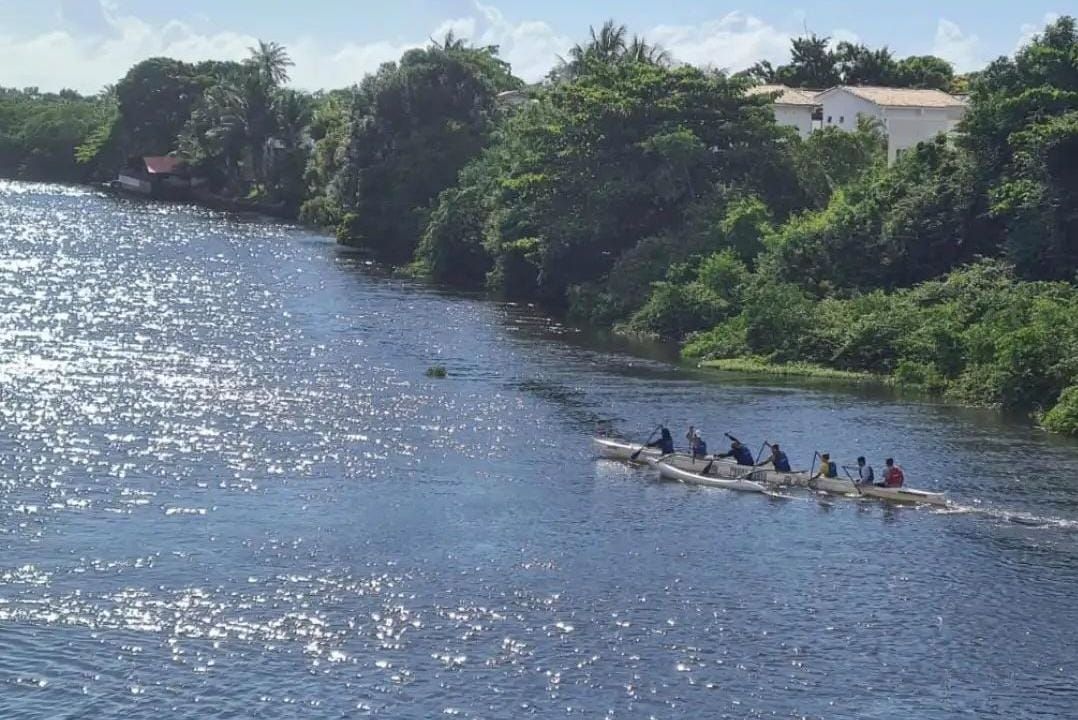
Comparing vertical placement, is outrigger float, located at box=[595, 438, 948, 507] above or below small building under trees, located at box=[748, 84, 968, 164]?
below

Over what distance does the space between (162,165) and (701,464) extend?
127 meters

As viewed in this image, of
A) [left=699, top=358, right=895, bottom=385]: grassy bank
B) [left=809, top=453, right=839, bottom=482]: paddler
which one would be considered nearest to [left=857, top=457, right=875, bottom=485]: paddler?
[left=809, top=453, right=839, bottom=482]: paddler

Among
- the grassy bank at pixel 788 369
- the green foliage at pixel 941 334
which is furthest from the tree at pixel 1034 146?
the grassy bank at pixel 788 369

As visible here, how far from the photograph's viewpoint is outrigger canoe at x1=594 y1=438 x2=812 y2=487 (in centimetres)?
4875

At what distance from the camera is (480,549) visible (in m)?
40.9

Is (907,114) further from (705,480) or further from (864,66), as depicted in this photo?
(705,480)

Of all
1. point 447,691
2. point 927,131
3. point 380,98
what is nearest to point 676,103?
point 927,131

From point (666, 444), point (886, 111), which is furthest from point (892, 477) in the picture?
point (886, 111)

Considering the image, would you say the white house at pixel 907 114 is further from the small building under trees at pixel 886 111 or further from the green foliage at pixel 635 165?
the green foliage at pixel 635 165

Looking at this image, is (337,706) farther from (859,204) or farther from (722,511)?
(859,204)

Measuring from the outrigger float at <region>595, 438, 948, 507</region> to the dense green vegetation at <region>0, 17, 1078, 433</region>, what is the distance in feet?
43.3

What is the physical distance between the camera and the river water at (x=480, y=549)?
3231 cm

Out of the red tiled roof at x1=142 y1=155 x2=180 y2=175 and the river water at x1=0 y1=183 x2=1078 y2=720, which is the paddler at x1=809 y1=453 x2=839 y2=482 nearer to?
the river water at x1=0 y1=183 x2=1078 y2=720

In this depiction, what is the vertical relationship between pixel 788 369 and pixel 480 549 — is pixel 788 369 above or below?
above
